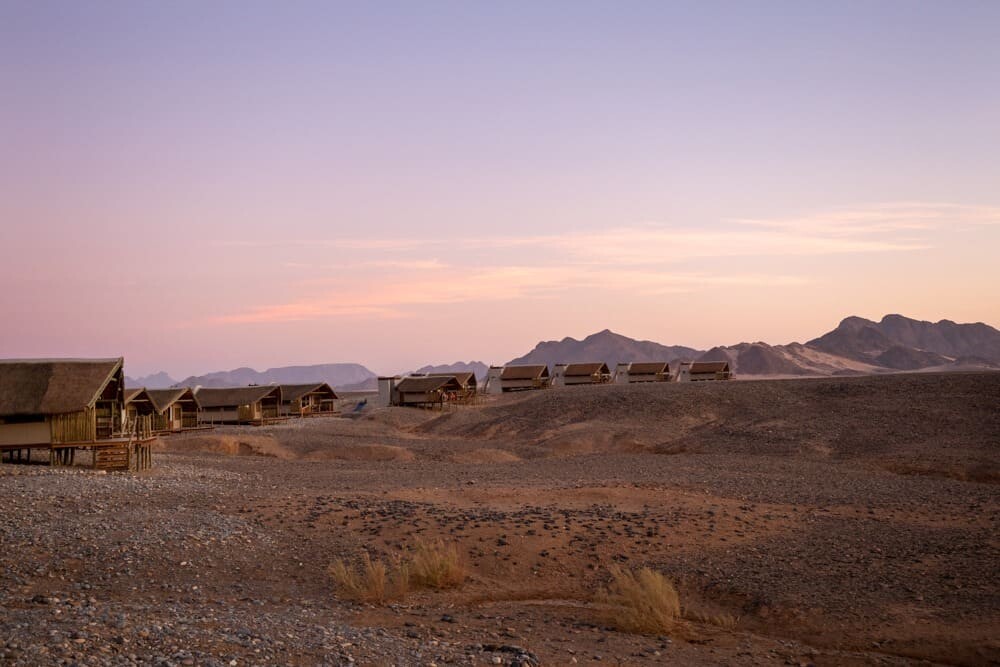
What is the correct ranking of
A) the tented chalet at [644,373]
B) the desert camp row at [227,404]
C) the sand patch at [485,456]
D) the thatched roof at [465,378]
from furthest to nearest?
1. the tented chalet at [644,373]
2. the thatched roof at [465,378]
3. the desert camp row at [227,404]
4. the sand patch at [485,456]

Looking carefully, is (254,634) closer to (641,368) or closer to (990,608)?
(990,608)

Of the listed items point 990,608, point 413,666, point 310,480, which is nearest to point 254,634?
point 413,666

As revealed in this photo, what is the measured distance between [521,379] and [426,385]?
15584mm

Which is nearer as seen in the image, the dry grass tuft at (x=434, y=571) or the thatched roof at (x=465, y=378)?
the dry grass tuft at (x=434, y=571)

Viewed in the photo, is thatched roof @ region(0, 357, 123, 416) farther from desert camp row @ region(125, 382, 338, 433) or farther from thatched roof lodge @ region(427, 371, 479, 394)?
thatched roof lodge @ region(427, 371, 479, 394)

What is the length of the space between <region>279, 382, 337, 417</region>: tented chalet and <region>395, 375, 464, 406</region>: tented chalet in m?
6.51

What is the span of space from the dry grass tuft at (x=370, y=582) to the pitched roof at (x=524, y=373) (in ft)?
236

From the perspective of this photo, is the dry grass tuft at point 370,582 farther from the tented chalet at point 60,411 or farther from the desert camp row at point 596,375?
the desert camp row at point 596,375

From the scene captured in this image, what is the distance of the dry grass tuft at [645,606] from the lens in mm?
13969

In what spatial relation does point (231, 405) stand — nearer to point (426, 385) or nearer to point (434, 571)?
point (426, 385)

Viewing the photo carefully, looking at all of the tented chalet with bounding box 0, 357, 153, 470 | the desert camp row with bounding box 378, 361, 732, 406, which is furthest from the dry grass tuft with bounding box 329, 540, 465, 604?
the desert camp row with bounding box 378, 361, 732, 406

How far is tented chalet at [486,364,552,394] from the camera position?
87.2m

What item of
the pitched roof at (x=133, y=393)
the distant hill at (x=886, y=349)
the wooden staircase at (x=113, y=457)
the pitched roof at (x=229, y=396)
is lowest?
the wooden staircase at (x=113, y=457)

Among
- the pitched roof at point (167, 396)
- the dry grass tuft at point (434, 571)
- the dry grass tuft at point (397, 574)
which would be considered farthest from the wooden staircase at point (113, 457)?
the pitched roof at point (167, 396)
